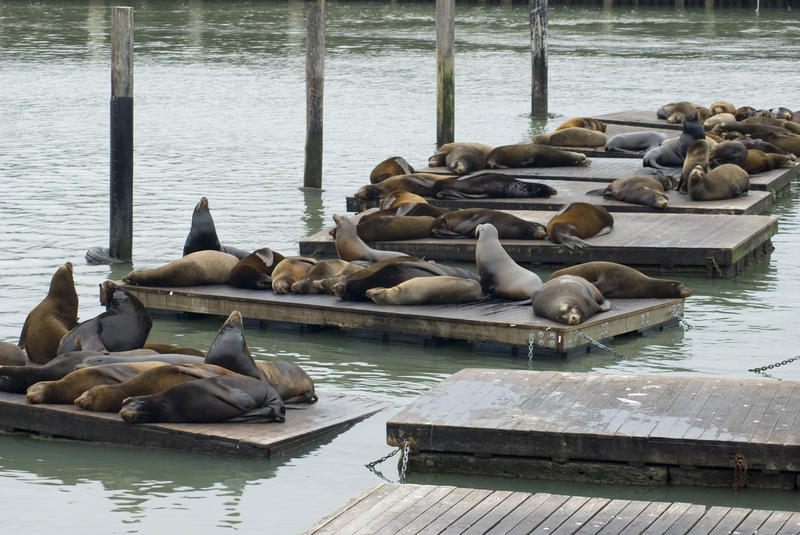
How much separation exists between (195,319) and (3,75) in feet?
59.5

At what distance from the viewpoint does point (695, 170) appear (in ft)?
37.6

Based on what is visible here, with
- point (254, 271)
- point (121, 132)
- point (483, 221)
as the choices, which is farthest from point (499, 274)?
point (121, 132)

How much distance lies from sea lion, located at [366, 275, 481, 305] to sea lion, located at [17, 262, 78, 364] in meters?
1.76

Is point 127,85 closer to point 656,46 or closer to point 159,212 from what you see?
point 159,212

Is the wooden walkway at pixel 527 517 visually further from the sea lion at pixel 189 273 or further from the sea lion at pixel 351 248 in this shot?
the sea lion at pixel 351 248

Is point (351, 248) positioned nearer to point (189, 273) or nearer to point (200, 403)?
point (189, 273)

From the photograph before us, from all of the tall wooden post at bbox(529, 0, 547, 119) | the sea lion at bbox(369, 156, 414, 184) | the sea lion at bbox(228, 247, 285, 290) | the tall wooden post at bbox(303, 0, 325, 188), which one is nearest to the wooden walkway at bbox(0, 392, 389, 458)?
the sea lion at bbox(228, 247, 285, 290)

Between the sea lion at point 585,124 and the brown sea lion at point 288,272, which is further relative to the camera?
the sea lion at point 585,124

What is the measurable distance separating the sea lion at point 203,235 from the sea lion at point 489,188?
2971 mm

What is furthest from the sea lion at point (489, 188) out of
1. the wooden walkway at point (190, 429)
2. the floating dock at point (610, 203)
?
the wooden walkway at point (190, 429)

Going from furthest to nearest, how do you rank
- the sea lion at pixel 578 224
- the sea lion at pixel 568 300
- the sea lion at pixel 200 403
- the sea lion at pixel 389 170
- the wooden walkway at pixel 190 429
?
1. the sea lion at pixel 389 170
2. the sea lion at pixel 578 224
3. the sea lion at pixel 568 300
4. the sea lion at pixel 200 403
5. the wooden walkway at pixel 190 429

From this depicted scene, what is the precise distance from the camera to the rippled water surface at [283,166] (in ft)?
18.2

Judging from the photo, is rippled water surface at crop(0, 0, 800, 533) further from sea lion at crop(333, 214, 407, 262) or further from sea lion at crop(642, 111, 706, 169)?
sea lion at crop(642, 111, 706, 169)

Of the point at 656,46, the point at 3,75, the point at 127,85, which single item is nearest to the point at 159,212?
the point at 127,85
